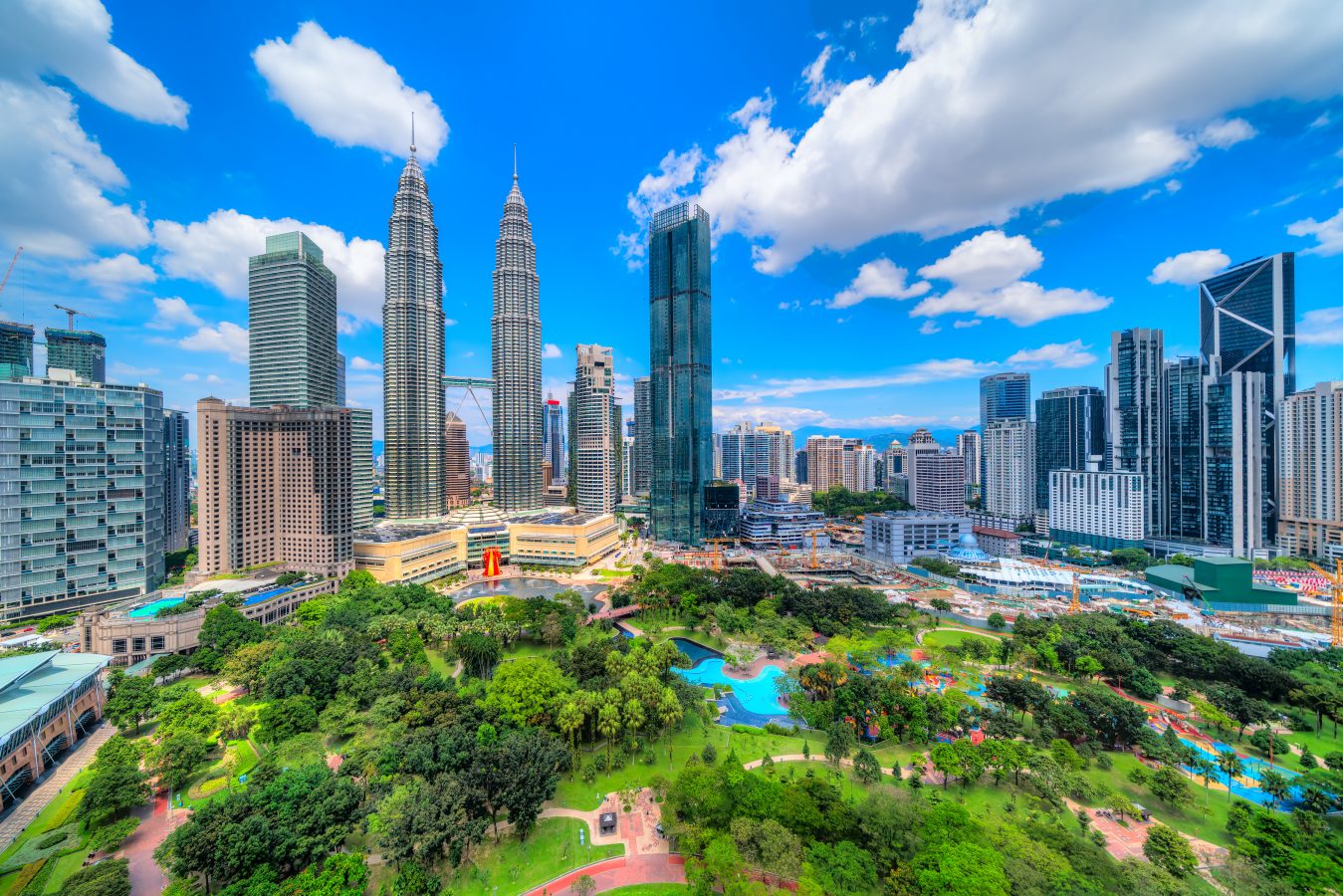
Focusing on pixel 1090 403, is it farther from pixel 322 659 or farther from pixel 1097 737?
pixel 322 659

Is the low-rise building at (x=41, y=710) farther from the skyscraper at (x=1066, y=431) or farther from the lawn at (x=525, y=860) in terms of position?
the skyscraper at (x=1066, y=431)

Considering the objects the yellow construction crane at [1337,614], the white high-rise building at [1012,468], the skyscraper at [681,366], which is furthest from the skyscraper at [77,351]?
the white high-rise building at [1012,468]

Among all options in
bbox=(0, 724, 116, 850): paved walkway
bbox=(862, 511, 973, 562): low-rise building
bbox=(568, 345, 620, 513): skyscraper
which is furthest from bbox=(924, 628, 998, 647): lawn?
bbox=(568, 345, 620, 513): skyscraper

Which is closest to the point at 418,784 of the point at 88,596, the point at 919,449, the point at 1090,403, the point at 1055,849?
the point at 1055,849

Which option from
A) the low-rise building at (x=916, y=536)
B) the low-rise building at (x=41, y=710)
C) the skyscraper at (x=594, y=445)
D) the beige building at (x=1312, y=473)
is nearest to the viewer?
the low-rise building at (x=41, y=710)

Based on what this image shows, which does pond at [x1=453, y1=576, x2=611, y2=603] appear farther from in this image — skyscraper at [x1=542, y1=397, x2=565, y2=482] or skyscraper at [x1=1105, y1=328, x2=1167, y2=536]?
skyscraper at [x1=542, y1=397, x2=565, y2=482]

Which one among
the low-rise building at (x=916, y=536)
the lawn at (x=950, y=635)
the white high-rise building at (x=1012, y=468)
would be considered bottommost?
the lawn at (x=950, y=635)

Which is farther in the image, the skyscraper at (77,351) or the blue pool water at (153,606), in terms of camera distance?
the skyscraper at (77,351)
